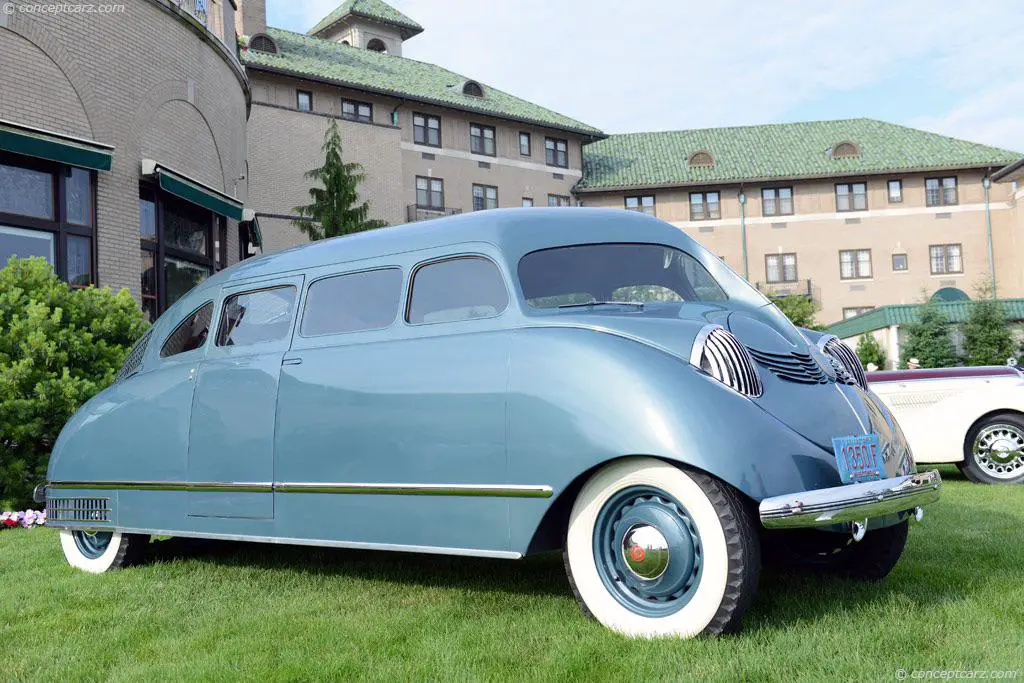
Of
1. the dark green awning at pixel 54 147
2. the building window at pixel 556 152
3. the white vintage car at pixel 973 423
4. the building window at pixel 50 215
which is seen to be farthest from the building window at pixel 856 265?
the building window at pixel 50 215

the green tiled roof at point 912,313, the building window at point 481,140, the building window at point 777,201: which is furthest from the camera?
the building window at point 777,201

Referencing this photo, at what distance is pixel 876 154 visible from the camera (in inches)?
1982

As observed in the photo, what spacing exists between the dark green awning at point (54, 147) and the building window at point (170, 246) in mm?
1387

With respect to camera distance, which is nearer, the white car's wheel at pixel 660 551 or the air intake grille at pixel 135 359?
the white car's wheel at pixel 660 551

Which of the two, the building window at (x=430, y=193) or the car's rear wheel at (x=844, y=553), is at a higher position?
the building window at (x=430, y=193)

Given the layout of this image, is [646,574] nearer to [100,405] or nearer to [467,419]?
[467,419]

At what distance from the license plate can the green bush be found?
7.03 m

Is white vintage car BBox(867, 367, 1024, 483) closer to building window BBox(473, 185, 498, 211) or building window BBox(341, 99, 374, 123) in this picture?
building window BBox(341, 99, 374, 123)

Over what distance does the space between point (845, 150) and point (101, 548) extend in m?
50.0

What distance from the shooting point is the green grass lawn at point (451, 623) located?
363 centimetres

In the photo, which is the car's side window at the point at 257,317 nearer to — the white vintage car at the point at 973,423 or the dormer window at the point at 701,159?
the white vintage car at the point at 973,423

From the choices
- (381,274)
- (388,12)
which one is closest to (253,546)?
(381,274)

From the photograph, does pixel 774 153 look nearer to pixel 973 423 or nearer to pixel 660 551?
pixel 973 423

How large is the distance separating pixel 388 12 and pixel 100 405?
47.9m
